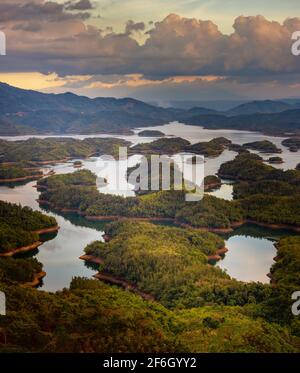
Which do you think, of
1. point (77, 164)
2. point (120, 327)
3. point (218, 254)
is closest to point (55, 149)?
point (77, 164)

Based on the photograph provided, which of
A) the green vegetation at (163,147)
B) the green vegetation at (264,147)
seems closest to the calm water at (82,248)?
the green vegetation at (163,147)

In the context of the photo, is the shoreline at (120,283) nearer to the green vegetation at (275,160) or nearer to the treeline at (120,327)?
the treeline at (120,327)

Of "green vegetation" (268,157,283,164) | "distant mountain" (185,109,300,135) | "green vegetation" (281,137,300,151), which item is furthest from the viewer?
"distant mountain" (185,109,300,135)

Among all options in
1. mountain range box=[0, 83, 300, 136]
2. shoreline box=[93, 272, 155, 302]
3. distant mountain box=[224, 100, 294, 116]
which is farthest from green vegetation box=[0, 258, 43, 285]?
distant mountain box=[224, 100, 294, 116]

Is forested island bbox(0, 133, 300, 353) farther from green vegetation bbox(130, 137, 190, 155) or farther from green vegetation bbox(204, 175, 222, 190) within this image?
green vegetation bbox(130, 137, 190, 155)

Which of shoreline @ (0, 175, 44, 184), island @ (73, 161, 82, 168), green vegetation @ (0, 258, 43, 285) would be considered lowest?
shoreline @ (0, 175, 44, 184)

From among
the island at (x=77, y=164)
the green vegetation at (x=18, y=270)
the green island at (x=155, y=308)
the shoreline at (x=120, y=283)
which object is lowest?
the island at (x=77, y=164)

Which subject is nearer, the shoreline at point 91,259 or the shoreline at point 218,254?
the shoreline at point 91,259

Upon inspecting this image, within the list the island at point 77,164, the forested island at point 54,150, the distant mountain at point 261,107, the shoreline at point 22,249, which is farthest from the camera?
the distant mountain at point 261,107
